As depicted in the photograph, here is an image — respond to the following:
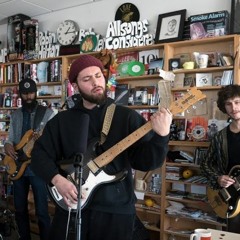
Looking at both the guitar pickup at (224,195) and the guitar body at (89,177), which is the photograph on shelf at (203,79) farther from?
the guitar body at (89,177)

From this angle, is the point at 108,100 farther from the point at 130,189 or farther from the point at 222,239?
the point at 222,239

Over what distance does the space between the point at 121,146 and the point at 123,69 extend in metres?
2.16

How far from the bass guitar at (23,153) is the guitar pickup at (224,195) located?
5.85 feet

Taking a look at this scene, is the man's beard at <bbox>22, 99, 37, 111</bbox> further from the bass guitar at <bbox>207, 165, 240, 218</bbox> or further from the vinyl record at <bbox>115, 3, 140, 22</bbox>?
the bass guitar at <bbox>207, 165, 240, 218</bbox>

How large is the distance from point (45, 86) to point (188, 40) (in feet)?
6.76

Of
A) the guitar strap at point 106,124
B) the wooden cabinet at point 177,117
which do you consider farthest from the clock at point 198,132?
the guitar strap at point 106,124

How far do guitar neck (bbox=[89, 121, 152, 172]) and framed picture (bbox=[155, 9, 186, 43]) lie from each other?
77.6 inches

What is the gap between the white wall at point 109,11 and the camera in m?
3.19

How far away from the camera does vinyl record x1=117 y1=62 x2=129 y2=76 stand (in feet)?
11.7

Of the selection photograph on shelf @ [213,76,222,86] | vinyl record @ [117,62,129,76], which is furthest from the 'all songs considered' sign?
photograph on shelf @ [213,76,222,86]

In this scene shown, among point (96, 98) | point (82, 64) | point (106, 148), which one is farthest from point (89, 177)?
point (82, 64)

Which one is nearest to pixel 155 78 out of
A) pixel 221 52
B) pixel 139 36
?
pixel 139 36

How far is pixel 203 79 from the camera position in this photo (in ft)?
10.3

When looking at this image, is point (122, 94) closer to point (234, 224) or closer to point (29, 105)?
point (29, 105)
